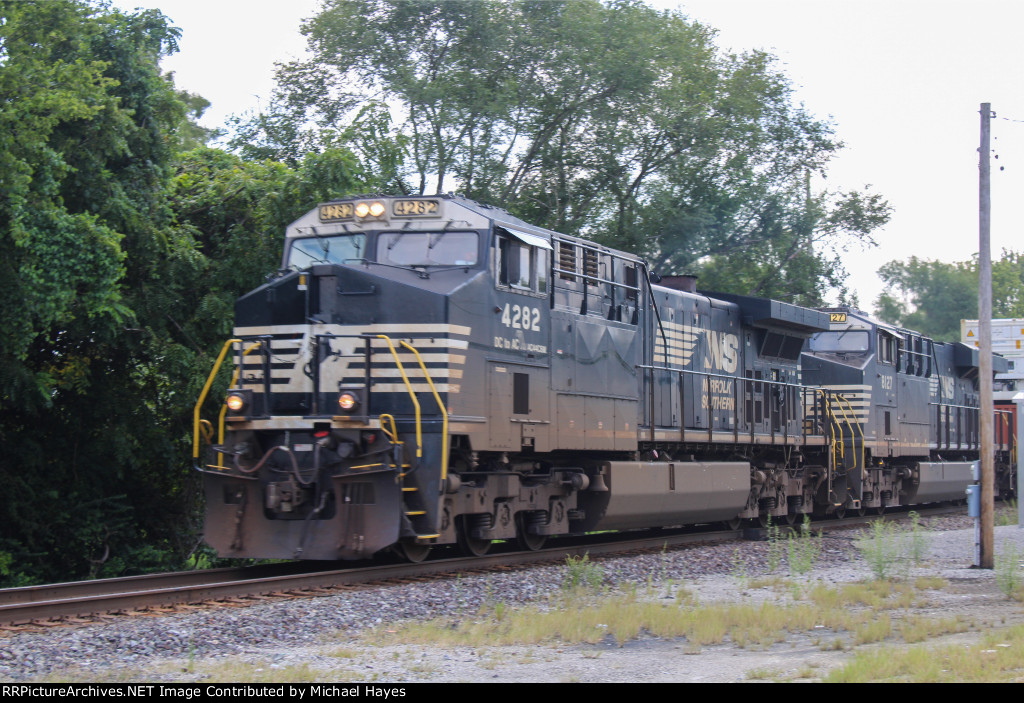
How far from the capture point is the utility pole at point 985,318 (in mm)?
12781

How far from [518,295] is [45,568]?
889 centimetres

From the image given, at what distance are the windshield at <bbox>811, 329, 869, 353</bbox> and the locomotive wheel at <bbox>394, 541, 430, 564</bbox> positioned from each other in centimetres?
1214

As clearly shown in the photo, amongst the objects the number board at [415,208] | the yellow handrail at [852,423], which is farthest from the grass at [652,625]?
the yellow handrail at [852,423]

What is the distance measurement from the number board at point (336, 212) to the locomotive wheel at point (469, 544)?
3656 millimetres

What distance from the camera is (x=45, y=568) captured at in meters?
15.7

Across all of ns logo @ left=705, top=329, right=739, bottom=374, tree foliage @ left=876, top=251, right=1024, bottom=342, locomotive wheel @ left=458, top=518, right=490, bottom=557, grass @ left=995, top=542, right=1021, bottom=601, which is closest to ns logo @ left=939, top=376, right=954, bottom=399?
ns logo @ left=705, top=329, right=739, bottom=374

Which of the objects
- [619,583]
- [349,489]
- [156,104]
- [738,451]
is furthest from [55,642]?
[738,451]

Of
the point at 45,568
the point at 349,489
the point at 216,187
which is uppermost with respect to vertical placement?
the point at 216,187

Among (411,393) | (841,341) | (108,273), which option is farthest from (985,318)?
(108,273)

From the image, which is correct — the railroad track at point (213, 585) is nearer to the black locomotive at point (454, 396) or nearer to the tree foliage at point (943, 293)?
the black locomotive at point (454, 396)

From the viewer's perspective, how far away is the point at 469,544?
39.8ft

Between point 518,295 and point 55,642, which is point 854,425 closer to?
point 518,295

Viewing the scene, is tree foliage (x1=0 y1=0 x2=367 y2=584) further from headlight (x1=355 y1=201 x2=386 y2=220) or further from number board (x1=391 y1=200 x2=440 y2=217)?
number board (x1=391 y1=200 x2=440 y2=217)

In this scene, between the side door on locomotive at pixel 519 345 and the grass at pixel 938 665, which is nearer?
the grass at pixel 938 665
